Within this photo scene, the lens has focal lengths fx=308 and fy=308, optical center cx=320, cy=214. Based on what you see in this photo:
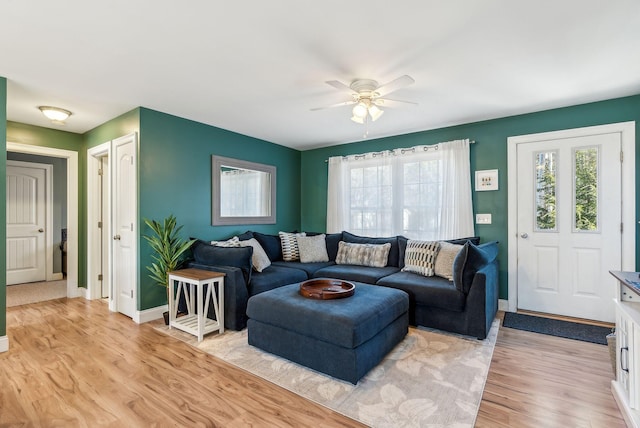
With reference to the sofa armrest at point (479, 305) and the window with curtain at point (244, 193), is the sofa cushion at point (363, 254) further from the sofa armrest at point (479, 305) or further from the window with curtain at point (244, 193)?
the window with curtain at point (244, 193)

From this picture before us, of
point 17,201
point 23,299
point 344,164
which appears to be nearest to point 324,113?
point 344,164

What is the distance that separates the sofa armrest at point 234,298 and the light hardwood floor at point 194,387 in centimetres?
51

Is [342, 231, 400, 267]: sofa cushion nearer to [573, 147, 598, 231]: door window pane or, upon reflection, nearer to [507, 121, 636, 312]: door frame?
[507, 121, 636, 312]: door frame

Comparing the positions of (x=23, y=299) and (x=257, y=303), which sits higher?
(x=257, y=303)

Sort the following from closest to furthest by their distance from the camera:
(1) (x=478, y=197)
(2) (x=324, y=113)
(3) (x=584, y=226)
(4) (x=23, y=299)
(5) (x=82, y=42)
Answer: (5) (x=82, y=42) → (3) (x=584, y=226) → (2) (x=324, y=113) → (1) (x=478, y=197) → (4) (x=23, y=299)

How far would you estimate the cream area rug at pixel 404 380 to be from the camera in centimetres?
186

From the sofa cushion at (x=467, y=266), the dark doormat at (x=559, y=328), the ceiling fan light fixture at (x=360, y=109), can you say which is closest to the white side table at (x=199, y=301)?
the ceiling fan light fixture at (x=360, y=109)

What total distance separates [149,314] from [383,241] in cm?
310

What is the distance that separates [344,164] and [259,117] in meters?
1.79

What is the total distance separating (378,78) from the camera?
2771mm

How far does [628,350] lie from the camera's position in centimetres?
175

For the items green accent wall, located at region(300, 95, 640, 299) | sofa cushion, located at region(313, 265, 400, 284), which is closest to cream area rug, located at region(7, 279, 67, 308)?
sofa cushion, located at region(313, 265, 400, 284)

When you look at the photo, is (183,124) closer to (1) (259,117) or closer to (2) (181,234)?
(1) (259,117)

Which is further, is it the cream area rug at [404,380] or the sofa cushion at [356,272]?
the sofa cushion at [356,272]
